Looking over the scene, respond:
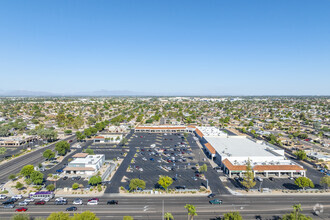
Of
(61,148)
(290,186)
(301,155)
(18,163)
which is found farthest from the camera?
(61,148)

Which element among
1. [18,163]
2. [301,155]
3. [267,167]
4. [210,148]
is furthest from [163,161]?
[18,163]

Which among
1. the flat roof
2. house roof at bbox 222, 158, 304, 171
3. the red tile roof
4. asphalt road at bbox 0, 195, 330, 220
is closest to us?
asphalt road at bbox 0, 195, 330, 220

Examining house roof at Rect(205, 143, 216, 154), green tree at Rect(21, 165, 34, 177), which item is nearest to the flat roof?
house roof at Rect(205, 143, 216, 154)

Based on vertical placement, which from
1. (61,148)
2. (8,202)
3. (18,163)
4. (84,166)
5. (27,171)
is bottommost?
(18,163)

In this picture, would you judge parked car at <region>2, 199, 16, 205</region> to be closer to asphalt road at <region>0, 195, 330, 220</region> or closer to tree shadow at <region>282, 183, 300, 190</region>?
asphalt road at <region>0, 195, 330, 220</region>

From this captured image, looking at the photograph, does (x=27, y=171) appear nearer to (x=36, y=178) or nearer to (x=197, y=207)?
(x=36, y=178)

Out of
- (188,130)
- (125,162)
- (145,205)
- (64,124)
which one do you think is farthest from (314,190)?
(64,124)

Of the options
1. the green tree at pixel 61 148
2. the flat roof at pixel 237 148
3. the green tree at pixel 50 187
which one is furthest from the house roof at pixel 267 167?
the green tree at pixel 61 148
